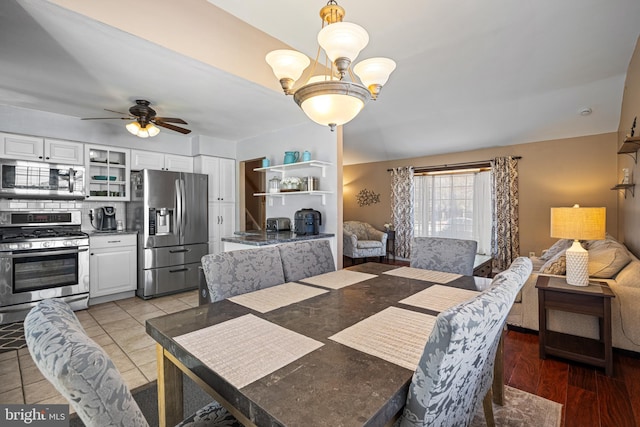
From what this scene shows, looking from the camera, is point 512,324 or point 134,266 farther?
point 134,266

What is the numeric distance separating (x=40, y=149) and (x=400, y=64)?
166 inches

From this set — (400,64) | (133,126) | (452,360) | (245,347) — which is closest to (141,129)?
(133,126)

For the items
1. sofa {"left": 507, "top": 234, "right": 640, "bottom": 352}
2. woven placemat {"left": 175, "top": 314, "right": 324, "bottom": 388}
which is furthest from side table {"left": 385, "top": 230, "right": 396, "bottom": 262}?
woven placemat {"left": 175, "top": 314, "right": 324, "bottom": 388}

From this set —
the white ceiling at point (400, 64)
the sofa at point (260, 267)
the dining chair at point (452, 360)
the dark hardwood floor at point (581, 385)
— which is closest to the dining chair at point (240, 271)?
the sofa at point (260, 267)

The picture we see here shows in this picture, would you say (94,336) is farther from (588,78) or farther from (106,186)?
(588,78)

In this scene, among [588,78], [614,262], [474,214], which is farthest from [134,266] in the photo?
[588,78]

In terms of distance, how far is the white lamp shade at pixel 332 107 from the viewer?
4.96ft

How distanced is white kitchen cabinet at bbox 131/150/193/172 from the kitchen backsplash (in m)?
0.66

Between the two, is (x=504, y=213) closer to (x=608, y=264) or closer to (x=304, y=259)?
(x=608, y=264)

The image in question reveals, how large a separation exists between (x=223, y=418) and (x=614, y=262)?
126 inches

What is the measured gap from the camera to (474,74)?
141 inches

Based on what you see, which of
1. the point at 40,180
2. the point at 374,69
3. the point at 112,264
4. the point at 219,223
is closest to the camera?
the point at 374,69

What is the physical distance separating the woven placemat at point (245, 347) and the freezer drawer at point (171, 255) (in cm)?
326

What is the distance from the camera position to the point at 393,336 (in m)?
1.11
